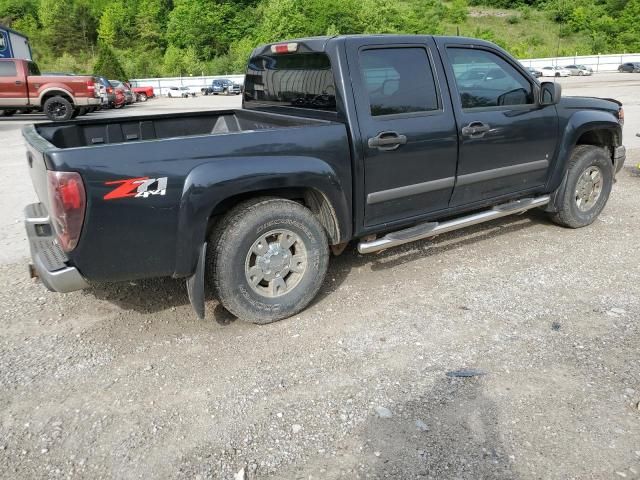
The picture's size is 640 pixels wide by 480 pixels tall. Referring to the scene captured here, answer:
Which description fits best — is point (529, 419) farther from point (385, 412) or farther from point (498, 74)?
point (498, 74)

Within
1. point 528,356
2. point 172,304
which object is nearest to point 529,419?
point 528,356

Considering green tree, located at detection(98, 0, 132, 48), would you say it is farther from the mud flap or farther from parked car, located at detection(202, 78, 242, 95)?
the mud flap

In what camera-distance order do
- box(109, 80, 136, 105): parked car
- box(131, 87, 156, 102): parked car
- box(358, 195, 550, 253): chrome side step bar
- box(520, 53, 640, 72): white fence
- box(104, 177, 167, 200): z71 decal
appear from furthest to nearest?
box(520, 53, 640, 72): white fence → box(131, 87, 156, 102): parked car → box(109, 80, 136, 105): parked car → box(358, 195, 550, 253): chrome side step bar → box(104, 177, 167, 200): z71 decal

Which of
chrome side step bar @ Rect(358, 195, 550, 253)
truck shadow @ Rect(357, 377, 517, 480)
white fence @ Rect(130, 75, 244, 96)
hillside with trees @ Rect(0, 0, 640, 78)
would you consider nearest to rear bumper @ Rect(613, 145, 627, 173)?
chrome side step bar @ Rect(358, 195, 550, 253)

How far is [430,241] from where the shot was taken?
541 centimetres

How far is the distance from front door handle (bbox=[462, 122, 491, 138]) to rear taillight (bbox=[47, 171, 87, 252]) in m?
2.87

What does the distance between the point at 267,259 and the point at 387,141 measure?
1199 mm

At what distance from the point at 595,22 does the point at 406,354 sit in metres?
103

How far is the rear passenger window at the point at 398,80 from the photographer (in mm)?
3998

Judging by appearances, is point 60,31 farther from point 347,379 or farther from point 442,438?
point 442,438

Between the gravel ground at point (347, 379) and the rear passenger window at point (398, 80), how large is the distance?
1.42 meters

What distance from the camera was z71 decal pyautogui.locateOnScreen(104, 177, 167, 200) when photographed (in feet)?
10.1

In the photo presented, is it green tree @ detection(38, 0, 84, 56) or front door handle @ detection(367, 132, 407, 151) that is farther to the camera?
green tree @ detection(38, 0, 84, 56)

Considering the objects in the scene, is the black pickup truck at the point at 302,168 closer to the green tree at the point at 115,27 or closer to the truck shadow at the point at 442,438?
the truck shadow at the point at 442,438
